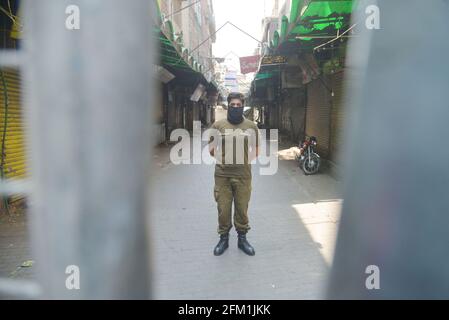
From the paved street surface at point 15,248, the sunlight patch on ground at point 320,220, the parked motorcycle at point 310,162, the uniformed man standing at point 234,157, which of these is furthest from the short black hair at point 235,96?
the parked motorcycle at point 310,162

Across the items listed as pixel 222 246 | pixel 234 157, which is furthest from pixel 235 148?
pixel 222 246

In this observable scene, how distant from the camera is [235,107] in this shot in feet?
12.2

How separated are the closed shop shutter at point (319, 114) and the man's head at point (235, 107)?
7.33 metres

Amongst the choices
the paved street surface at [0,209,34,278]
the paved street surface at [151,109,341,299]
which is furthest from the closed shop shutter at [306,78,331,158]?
the paved street surface at [0,209,34,278]

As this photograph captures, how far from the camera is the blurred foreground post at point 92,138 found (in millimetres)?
568

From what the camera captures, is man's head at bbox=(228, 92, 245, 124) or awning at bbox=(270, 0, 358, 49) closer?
man's head at bbox=(228, 92, 245, 124)

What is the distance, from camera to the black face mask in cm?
373

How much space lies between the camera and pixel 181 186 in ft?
25.7

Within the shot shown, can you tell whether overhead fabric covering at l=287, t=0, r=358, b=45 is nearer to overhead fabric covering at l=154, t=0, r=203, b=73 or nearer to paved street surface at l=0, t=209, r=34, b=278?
overhead fabric covering at l=154, t=0, r=203, b=73

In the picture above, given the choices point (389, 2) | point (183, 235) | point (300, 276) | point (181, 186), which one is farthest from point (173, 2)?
point (389, 2)

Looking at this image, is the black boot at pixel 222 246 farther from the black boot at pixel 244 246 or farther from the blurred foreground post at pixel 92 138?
the blurred foreground post at pixel 92 138

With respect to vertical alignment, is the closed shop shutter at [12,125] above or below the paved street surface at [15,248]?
above

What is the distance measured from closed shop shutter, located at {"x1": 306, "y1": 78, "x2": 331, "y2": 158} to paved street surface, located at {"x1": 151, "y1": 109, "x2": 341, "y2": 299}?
319cm

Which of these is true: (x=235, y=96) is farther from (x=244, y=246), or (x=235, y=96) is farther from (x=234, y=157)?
(x=244, y=246)
